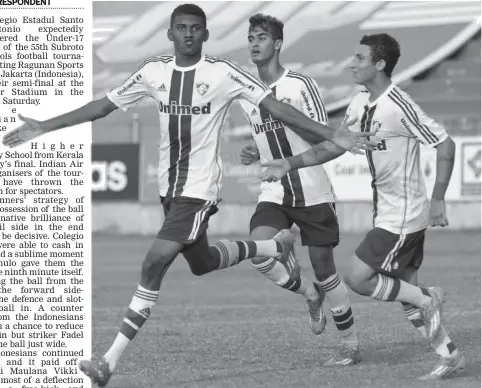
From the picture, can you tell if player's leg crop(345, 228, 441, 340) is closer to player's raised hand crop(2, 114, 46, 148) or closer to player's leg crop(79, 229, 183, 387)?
player's leg crop(79, 229, 183, 387)

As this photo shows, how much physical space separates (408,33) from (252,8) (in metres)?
4.34

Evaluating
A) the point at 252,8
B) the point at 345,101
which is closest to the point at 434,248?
the point at 345,101

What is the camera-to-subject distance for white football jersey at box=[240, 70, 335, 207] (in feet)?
26.5

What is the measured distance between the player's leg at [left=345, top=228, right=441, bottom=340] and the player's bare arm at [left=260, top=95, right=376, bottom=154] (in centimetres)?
68

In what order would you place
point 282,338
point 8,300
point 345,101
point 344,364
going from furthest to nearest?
point 345,101
point 282,338
point 344,364
point 8,300

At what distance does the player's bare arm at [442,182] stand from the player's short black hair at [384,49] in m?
0.71

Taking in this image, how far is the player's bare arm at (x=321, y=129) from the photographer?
6.71 metres

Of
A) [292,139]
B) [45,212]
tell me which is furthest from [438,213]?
[45,212]

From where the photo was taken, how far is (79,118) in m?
7.25

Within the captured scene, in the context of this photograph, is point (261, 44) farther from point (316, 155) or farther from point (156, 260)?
point (156, 260)

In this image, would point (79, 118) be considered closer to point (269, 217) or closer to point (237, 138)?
point (269, 217)

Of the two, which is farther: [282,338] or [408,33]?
[408,33]

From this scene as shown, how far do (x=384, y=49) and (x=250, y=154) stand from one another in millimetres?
1374

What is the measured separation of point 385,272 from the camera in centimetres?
734
